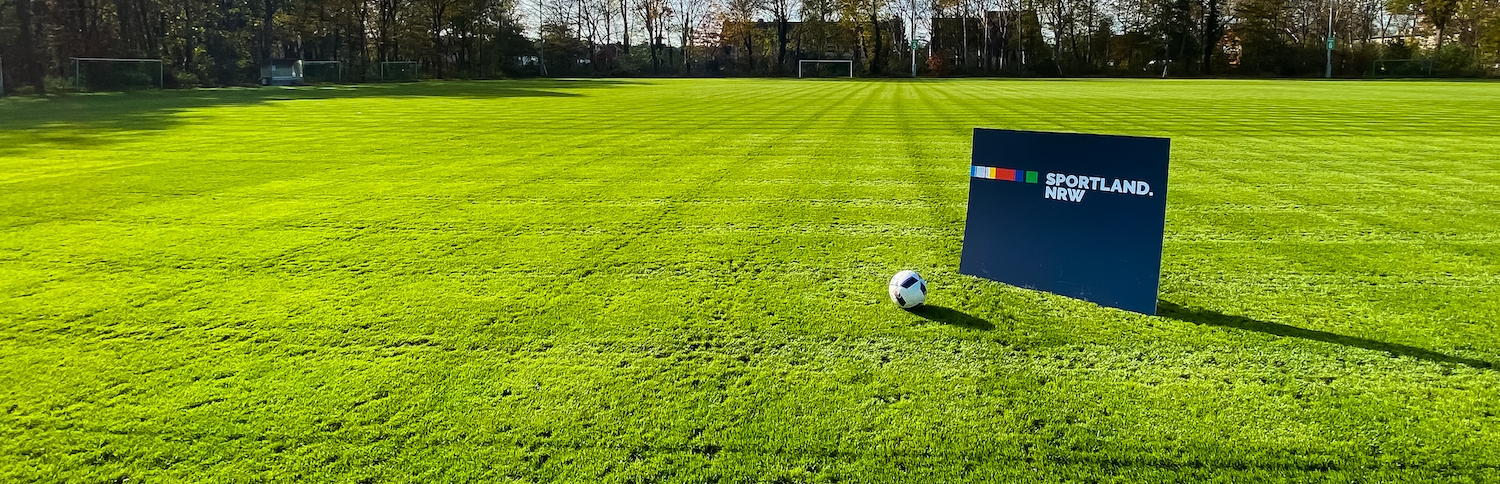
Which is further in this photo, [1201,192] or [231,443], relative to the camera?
[1201,192]

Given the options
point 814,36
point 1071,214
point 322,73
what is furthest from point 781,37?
point 1071,214

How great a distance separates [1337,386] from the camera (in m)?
3.01

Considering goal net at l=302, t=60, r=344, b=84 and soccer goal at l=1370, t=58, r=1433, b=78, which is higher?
soccer goal at l=1370, t=58, r=1433, b=78

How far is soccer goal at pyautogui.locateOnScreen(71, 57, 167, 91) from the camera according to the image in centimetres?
3067

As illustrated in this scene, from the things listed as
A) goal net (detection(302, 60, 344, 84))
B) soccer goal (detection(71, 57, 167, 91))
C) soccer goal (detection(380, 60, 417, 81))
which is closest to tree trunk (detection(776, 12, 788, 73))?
soccer goal (detection(380, 60, 417, 81))

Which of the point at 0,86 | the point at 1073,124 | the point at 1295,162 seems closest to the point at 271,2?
the point at 0,86

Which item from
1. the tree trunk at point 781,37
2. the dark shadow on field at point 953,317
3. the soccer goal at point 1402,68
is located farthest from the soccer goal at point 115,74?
the soccer goal at point 1402,68

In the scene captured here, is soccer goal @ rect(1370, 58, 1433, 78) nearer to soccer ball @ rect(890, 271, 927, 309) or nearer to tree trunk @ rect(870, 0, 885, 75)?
tree trunk @ rect(870, 0, 885, 75)

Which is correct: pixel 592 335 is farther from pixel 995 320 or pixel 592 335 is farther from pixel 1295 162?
pixel 1295 162

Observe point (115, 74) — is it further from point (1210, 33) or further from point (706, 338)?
point (1210, 33)

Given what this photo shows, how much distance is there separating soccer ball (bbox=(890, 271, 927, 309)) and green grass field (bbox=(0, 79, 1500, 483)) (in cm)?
11

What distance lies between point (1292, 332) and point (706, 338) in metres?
2.55

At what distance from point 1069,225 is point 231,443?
3.45 m

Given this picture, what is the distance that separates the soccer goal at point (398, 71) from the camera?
4784cm
